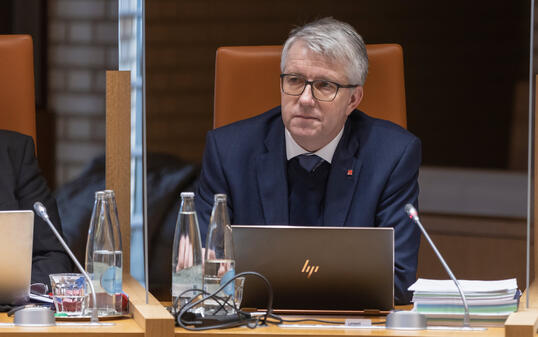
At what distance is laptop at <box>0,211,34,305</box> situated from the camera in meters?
1.47

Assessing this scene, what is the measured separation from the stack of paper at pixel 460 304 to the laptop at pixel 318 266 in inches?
2.8

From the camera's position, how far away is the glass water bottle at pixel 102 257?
1515 millimetres

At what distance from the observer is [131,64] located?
1.92 meters

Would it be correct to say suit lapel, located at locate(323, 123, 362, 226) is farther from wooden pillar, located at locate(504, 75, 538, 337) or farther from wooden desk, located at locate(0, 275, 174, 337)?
wooden desk, located at locate(0, 275, 174, 337)

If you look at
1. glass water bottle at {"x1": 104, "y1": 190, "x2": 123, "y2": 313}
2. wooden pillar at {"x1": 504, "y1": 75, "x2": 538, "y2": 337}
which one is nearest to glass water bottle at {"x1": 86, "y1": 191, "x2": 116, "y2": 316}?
glass water bottle at {"x1": 104, "y1": 190, "x2": 123, "y2": 313}

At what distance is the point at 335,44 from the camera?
6.63ft

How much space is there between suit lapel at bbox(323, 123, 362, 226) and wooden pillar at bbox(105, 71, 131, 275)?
1.61 ft

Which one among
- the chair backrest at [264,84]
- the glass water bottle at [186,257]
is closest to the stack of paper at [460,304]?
the glass water bottle at [186,257]

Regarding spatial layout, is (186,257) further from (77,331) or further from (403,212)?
(403,212)

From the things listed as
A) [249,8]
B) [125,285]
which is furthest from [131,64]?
[249,8]

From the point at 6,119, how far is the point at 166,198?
1410mm

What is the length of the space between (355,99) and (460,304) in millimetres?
781

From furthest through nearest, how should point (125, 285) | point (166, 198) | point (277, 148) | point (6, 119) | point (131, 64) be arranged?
point (166, 198) → point (6, 119) → point (277, 148) → point (131, 64) → point (125, 285)

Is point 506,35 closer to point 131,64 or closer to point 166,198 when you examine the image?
point 166,198
